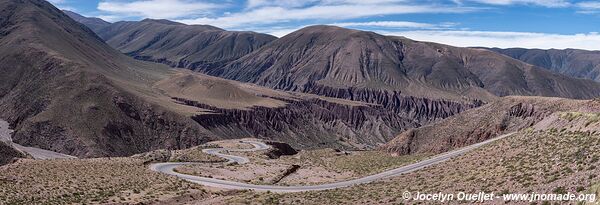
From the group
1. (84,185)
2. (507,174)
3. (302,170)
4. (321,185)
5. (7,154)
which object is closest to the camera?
(507,174)

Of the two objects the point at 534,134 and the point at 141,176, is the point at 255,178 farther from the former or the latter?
the point at 534,134

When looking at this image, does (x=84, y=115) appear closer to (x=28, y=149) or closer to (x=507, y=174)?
(x=28, y=149)

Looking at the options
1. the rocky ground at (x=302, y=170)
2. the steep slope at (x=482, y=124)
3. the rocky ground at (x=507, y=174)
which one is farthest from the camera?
the steep slope at (x=482, y=124)

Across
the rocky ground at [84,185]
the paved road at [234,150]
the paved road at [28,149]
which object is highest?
the rocky ground at [84,185]

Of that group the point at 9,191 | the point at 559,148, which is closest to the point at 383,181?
the point at 559,148

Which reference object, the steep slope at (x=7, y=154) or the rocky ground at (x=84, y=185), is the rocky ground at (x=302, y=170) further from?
the steep slope at (x=7, y=154)

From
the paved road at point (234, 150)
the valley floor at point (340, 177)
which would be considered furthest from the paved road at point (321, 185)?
the paved road at point (234, 150)

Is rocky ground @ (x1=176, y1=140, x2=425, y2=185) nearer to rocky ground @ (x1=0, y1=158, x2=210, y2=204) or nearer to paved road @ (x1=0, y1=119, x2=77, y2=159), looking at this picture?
rocky ground @ (x1=0, y1=158, x2=210, y2=204)

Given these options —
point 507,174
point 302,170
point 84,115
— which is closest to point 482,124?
point 302,170

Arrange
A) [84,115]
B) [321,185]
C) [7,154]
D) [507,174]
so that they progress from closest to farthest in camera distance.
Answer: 1. [507,174]
2. [321,185]
3. [7,154]
4. [84,115]
